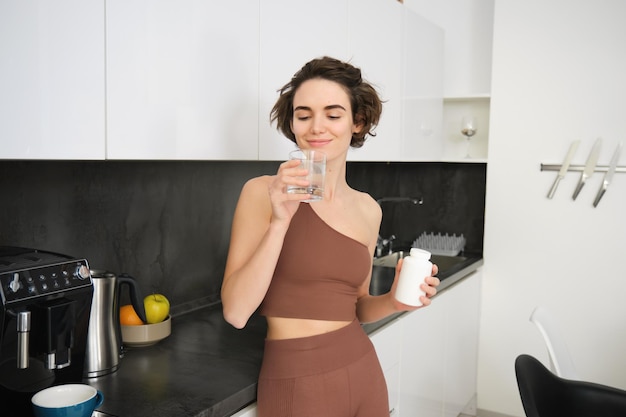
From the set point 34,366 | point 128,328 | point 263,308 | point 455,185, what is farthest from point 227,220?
point 455,185

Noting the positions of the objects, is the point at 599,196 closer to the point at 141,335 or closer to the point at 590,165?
the point at 590,165

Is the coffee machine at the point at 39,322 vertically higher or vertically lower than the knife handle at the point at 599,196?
lower

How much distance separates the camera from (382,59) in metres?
2.65

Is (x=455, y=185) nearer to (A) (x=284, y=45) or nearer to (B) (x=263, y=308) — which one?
(A) (x=284, y=45)

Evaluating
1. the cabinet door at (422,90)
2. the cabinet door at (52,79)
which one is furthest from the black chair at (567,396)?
the cabinet door at (52,79)

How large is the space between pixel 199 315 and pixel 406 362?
841 mm

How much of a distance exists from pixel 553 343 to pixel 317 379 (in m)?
1.30

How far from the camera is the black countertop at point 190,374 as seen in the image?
1.34m

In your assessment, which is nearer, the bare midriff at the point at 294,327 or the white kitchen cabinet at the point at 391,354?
the bare midriff at the point at 294,327

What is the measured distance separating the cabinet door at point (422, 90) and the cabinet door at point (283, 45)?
0.84m

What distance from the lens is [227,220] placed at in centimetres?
238

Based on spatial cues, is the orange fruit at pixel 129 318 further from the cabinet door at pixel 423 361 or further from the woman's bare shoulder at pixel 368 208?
the cabinet door at pixel 423 361

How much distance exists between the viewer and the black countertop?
1.34 metres

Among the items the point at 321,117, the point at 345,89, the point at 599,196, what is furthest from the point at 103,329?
the point at 599,196
